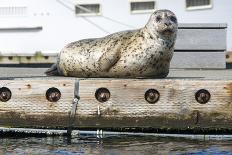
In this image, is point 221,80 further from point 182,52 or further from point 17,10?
point 17,10

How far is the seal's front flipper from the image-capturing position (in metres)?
11.3

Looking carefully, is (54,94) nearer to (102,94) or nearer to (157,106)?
(102,94)

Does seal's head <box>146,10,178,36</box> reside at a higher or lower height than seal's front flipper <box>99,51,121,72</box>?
higher

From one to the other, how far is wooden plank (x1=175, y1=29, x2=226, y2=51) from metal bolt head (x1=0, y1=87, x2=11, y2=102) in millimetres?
5743

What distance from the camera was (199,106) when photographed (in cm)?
1047

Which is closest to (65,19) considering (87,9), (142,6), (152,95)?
(87,9)

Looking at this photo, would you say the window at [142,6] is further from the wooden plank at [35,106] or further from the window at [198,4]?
the wooden plank at [35,106]

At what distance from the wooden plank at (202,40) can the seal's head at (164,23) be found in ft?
15.7

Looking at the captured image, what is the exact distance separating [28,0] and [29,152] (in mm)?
12698

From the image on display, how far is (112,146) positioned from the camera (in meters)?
9.83

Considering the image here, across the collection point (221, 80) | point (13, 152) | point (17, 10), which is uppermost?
point (17, 10)

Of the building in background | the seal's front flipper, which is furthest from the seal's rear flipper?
the building in background

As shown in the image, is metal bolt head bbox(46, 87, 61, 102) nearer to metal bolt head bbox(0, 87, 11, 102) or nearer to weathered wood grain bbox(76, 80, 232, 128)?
weathered wood grain bbox(76, 80, 232, 128)

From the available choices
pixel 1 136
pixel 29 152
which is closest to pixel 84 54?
pixel 1 136
